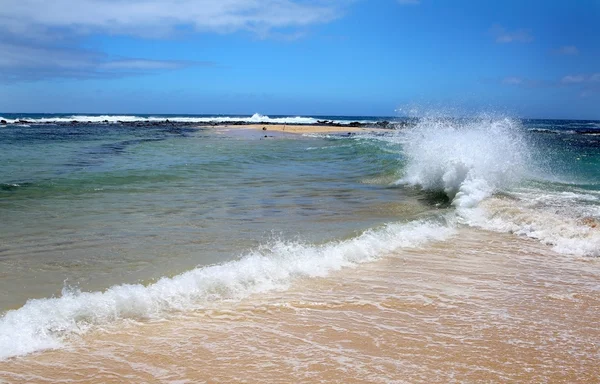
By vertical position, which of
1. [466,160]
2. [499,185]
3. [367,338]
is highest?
[466,160]

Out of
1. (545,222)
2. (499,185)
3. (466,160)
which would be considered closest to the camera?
(545,222)

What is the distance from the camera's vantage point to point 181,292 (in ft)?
16.3

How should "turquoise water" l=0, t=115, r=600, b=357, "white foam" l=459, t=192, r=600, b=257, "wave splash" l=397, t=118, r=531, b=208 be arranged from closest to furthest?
"turquoise water" l=0, t=115, r=600, b=357 < "white foam" l=459, t=192, r=600, b=257 < "wave splash" l=397, t=118, r=531, b=208

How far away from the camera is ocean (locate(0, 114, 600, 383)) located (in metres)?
3.70

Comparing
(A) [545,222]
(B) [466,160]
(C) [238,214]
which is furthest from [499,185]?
(C) [238,214]

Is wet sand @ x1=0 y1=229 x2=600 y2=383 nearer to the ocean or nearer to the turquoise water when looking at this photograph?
the ocean

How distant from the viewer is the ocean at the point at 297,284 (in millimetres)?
3695

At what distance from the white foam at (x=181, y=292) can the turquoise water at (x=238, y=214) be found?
2 centimetres

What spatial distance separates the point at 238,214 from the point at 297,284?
3750 millimetres

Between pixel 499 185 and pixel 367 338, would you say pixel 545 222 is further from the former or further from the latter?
pixel 367 338

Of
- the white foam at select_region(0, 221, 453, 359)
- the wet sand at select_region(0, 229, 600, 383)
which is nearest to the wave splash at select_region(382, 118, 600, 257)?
the wet sand at select_region(0, 229, 600, 383)

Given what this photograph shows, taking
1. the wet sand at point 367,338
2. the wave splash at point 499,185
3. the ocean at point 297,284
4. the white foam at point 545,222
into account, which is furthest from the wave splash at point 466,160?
the wet sand at point 367,338

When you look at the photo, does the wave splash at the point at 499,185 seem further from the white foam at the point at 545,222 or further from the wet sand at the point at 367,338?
the wet sand at the point at 367,338

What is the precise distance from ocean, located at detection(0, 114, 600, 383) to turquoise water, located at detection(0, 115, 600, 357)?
4cm
